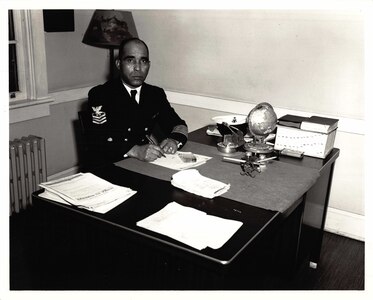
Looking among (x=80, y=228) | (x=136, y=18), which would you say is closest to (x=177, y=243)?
(x=80, y=228)

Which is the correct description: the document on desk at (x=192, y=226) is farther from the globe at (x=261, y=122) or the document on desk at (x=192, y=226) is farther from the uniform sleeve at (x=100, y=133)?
the uniform sleeve at (x=100, y=133)

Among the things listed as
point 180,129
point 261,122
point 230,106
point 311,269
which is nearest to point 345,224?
point 311,269

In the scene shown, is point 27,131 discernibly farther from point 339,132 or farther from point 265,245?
point 339,132

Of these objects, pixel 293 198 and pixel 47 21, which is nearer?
pixel 293 198

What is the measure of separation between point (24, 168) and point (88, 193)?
1707 mm

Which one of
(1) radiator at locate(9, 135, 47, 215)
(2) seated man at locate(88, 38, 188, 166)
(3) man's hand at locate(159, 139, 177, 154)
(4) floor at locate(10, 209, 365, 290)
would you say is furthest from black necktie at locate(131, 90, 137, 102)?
(4) floor at locate(10, 209, 365, 290)

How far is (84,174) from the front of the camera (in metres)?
1.91

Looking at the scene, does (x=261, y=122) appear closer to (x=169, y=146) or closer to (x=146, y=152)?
(x=169, y=146)

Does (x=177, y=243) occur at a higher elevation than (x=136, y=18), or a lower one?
lower

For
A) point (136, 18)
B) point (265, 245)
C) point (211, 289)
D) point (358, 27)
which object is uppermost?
point (136, 18)

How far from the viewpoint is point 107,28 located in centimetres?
333

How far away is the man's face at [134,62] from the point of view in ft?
8.37

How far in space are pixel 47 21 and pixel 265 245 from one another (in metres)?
2.46

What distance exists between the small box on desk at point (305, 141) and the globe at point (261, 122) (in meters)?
0.20
